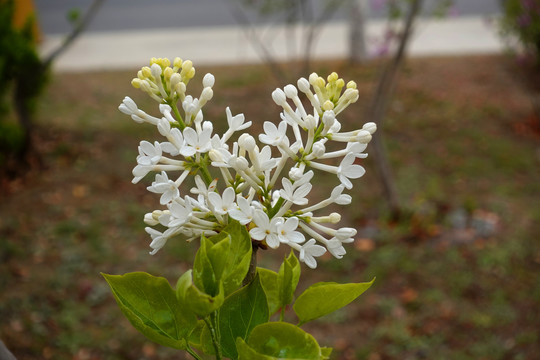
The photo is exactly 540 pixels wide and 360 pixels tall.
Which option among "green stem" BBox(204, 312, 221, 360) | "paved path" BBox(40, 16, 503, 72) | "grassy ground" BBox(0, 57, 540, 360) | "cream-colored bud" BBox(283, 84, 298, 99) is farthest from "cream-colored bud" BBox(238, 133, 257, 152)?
"paved path" BBox(40, 16, 503, 72)

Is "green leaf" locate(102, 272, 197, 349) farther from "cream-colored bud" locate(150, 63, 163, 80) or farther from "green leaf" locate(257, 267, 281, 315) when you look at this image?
"cream-colored bud" locate(150, 63, 163, 80)

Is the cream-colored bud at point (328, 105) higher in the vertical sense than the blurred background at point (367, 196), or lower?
higher

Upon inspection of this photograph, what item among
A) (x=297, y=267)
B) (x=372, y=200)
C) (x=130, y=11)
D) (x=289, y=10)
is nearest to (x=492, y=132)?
(x=372, y=200)

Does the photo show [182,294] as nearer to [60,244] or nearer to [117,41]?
[60,244]

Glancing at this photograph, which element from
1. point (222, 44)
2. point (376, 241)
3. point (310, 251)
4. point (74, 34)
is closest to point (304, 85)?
point (310, 251)

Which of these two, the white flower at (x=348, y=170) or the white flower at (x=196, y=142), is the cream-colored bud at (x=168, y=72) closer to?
the white flower at (x=196, y=142)

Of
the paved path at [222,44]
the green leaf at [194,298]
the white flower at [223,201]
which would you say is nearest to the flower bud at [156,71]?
the white flower at [223,201]

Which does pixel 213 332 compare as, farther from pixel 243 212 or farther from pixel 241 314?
pixel 243 212
